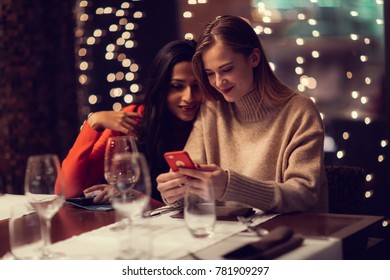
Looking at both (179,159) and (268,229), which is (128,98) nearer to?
(179,159)

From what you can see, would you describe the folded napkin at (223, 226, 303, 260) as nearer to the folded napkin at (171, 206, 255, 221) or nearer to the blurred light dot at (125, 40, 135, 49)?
the folded napkin at (171, 206, 255, 221)

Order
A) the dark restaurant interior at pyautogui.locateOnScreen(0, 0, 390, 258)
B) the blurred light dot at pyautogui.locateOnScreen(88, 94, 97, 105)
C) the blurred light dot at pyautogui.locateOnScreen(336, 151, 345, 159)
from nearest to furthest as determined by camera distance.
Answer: the dark restaurant interior at pyautogui.locateOnScreen(0, 0, 390, 258)
the blurred light dot at pyautogui.locateOnScreen(336, 151, 345, 159)
the blurred light dot at pyautogui.locateOnScreen(88, 94, 97, 105)

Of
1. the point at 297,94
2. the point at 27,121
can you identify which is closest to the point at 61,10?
the point at 27,121

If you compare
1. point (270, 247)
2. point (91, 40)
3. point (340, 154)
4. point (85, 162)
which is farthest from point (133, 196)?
point (91, 40)

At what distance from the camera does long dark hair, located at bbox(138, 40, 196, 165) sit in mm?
2471

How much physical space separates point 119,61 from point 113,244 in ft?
8.62

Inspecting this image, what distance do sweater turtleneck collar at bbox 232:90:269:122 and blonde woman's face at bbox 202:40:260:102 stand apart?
0.08 feet

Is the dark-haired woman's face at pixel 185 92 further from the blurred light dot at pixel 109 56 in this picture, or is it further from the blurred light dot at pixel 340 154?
the blurred light dot at pixel 109 56

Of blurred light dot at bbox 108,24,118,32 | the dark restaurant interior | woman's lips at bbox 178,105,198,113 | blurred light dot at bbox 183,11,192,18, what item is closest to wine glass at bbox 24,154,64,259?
woman's lips at bbox 178,105,198,113

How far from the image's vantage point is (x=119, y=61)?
3.99m

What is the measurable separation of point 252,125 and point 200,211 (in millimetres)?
853

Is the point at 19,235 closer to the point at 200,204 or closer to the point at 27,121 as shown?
the point at 200,204

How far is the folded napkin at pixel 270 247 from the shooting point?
132 cm

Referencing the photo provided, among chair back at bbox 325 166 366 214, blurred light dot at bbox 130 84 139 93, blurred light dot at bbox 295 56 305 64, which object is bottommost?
chair back at bbox 325 166 366 214
